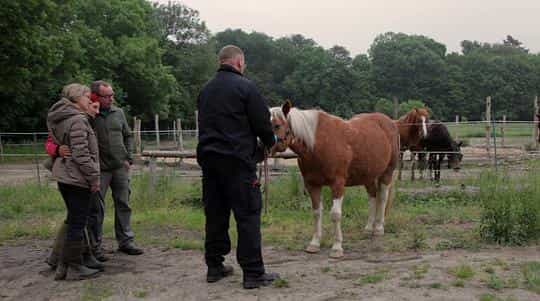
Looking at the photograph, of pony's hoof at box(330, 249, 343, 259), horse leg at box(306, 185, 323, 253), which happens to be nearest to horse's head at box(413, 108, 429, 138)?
horse leg at box(306, 185, 323, 253)

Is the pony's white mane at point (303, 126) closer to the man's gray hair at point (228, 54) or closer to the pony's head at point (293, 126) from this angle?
the pony's head at point (293, 126)

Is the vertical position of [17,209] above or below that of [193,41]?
below

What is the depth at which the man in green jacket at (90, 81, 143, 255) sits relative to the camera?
5.55 m

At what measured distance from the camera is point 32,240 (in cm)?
691

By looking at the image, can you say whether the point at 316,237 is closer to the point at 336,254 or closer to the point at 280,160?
the point at 336,254

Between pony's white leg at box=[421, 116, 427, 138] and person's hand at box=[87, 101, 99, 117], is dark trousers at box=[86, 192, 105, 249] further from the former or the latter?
pony's white leg at box=[421, 116, 427, 138]

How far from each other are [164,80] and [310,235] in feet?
105

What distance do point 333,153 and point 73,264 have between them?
2.87 m

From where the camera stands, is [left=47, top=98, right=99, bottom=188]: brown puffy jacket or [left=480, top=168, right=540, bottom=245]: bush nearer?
[left=47, top=98, right=99, bottom=188]: brown puffy jacket

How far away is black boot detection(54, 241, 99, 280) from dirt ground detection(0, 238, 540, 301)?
10 centimetres

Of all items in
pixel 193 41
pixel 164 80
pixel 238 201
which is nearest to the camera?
pixel 238 201

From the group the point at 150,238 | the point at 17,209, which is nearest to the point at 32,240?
the point at 150,238

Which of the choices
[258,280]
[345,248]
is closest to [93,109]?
[258,280]

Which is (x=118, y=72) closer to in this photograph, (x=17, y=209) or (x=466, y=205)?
(x=17, y=209)
